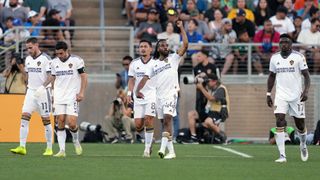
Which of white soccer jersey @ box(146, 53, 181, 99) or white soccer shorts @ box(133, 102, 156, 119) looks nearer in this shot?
white soccer jersey @ box(146, 53, 181, 99)

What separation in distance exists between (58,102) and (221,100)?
799 cm

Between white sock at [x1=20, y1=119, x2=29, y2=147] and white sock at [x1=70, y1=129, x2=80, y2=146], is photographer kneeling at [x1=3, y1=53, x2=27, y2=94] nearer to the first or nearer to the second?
white sock at [x1=20, y1=119, x2=29, y2=147]

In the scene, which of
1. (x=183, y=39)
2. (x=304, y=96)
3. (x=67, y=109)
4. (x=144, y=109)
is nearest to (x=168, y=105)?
(x=144, y=109)

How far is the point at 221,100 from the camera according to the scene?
92.7 ft

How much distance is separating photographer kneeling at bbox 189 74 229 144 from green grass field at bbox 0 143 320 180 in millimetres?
4425

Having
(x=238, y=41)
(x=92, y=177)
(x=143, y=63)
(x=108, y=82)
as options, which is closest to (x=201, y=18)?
(x=238, y=41)

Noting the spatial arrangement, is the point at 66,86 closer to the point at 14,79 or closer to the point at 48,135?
the point at 48,135

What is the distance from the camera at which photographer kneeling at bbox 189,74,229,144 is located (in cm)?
2819

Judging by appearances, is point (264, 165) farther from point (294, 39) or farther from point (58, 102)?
point (294, 39)

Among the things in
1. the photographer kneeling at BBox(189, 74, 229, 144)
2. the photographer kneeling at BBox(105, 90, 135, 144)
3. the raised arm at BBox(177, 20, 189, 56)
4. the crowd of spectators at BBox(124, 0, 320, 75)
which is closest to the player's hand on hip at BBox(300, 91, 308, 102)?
the raised arm at BBox(177, 20, 189, 56)

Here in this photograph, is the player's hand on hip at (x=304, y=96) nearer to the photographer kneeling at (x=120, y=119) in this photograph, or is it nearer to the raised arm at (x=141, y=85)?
the raised arm at (x=141, y=85)

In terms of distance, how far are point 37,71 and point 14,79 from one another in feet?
20.3

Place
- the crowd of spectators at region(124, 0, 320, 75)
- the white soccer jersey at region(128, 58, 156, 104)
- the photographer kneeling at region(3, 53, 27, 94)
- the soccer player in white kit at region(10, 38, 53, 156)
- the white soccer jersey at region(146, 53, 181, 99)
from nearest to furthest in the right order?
the white soccer jersey at region(146, 53, 181, 99) → the white soccer jersey at region(128, 58, 156, 104) → the soccer player in white kit at region(10, 38, 53, 156) → the photographer kneeling at region(3, 53, 27, 94) → the crowd of spectators at region(124, 0, 320, 75)

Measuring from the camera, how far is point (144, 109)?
21.3 metres
